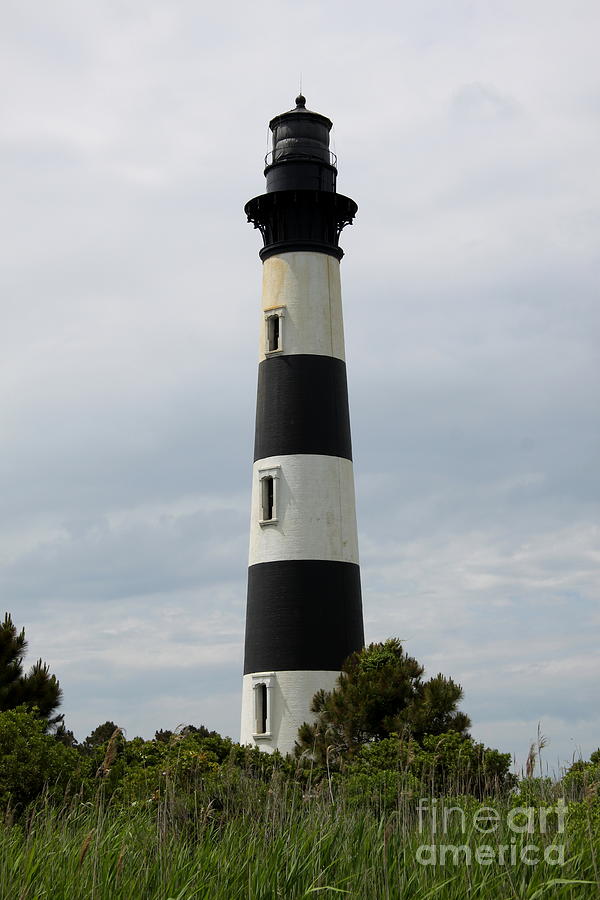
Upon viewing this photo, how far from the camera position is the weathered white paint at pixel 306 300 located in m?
26.0

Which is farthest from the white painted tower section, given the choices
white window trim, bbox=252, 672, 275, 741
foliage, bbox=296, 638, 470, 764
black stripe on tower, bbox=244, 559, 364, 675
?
foliage, bbox=296, 638, 470, 764

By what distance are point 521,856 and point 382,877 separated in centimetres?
118

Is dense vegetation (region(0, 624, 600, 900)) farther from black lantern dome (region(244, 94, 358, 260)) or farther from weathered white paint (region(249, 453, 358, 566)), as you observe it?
black lantern dome (region(244, 94, 358, 260))

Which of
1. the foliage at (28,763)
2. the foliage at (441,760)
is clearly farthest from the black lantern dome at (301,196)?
the foliage at (28,763)

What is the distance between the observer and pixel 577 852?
854cm

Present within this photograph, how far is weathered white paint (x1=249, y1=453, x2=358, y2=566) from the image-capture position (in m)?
24.7

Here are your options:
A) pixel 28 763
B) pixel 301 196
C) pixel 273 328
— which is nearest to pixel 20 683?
pixel 28 763

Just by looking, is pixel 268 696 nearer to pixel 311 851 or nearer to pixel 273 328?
pixel 273 328

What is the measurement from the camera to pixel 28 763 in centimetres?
1575

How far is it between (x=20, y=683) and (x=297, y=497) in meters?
8.14

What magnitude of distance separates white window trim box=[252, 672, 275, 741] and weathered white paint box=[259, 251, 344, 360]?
7938 mm

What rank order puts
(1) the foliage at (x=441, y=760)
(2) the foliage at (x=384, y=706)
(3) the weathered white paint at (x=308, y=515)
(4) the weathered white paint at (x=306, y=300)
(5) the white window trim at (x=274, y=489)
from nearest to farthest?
(1) the foliage at (x=441, y=760)
(2) the foliage at (x=384, y=706)
(3) the weathered white paint at (x=308, y=515)
(5) the white window trim at (x=274, y=489)
(4) the weathered white paint at (x=306, y=300)

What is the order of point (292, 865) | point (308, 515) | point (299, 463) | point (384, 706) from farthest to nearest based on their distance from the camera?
point (299, 463) < point (308, 515) < point (384, 706) < point (292, 865)

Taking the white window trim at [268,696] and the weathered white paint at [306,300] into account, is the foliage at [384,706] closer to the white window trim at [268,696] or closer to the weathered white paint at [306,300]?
the white window trim at [268,696]
